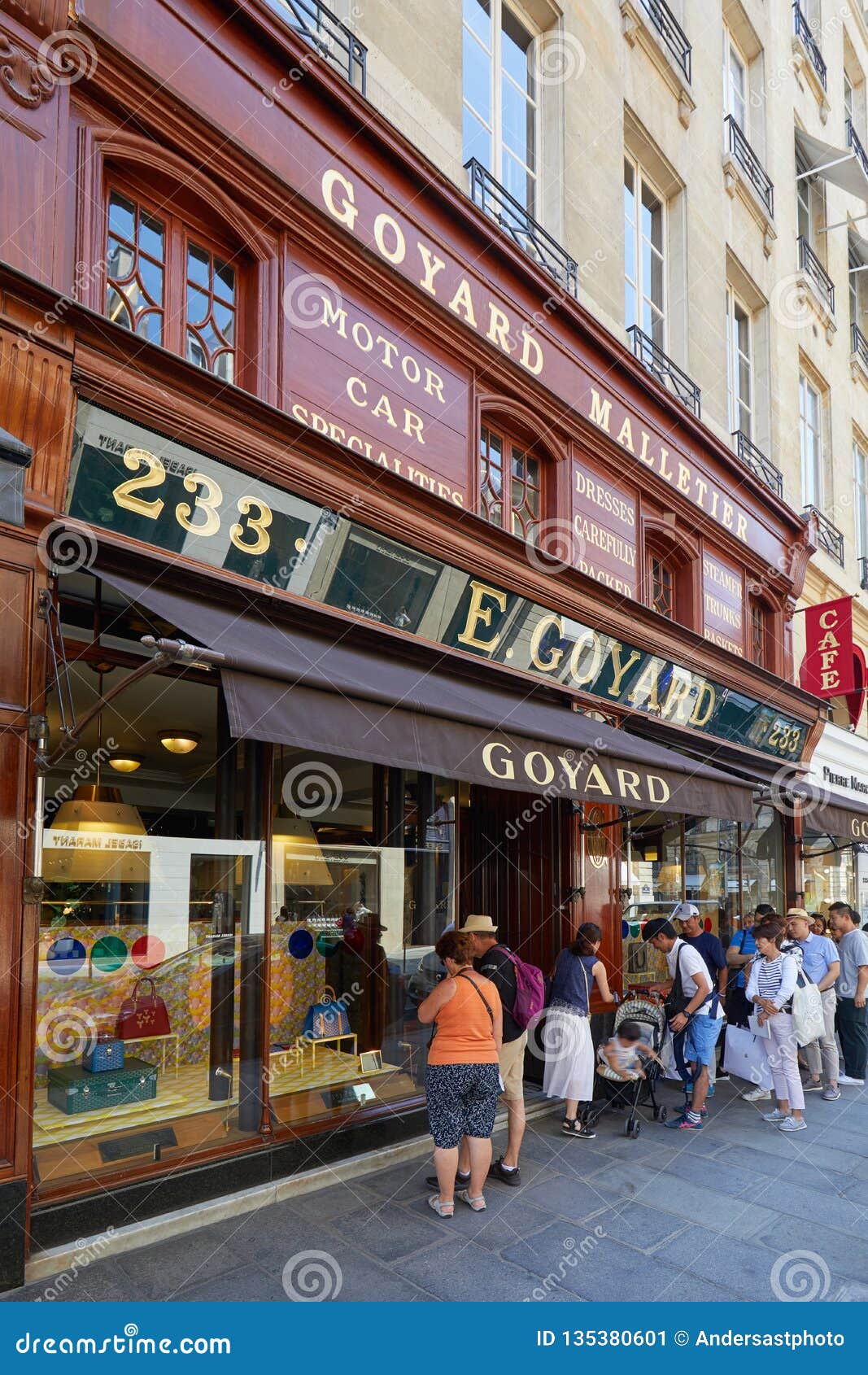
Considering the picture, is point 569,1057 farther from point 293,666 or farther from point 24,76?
point 24,76

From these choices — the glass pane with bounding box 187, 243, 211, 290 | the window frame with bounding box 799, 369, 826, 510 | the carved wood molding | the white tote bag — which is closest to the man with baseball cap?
the white tote bag

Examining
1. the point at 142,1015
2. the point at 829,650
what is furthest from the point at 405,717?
the point at 829,650

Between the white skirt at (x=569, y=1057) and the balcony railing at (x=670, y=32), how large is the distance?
12.0 m

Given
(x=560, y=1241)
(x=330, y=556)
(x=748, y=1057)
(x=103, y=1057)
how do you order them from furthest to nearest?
(x=748, y=1057) < (x=330, y=556) < (x=103, y=1057) < (x=560, y=1241)

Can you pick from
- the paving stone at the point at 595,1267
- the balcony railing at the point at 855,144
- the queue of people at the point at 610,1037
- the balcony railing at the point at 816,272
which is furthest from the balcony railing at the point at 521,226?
the balcony railing at the point at 855,144

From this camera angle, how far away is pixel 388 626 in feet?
21.8

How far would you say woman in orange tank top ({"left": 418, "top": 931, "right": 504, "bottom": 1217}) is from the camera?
5207 mm

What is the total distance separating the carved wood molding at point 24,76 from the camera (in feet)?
14.9

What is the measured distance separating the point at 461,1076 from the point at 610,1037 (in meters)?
3.23

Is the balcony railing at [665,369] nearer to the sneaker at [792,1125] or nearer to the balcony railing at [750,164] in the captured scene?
the balcony railing at [750,164]

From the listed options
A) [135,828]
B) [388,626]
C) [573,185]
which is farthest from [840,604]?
[135,828]

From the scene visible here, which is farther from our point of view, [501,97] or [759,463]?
[759,463]

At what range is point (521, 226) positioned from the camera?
8906 mm

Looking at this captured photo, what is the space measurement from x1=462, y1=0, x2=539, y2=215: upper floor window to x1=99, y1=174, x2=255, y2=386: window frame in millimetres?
3504
